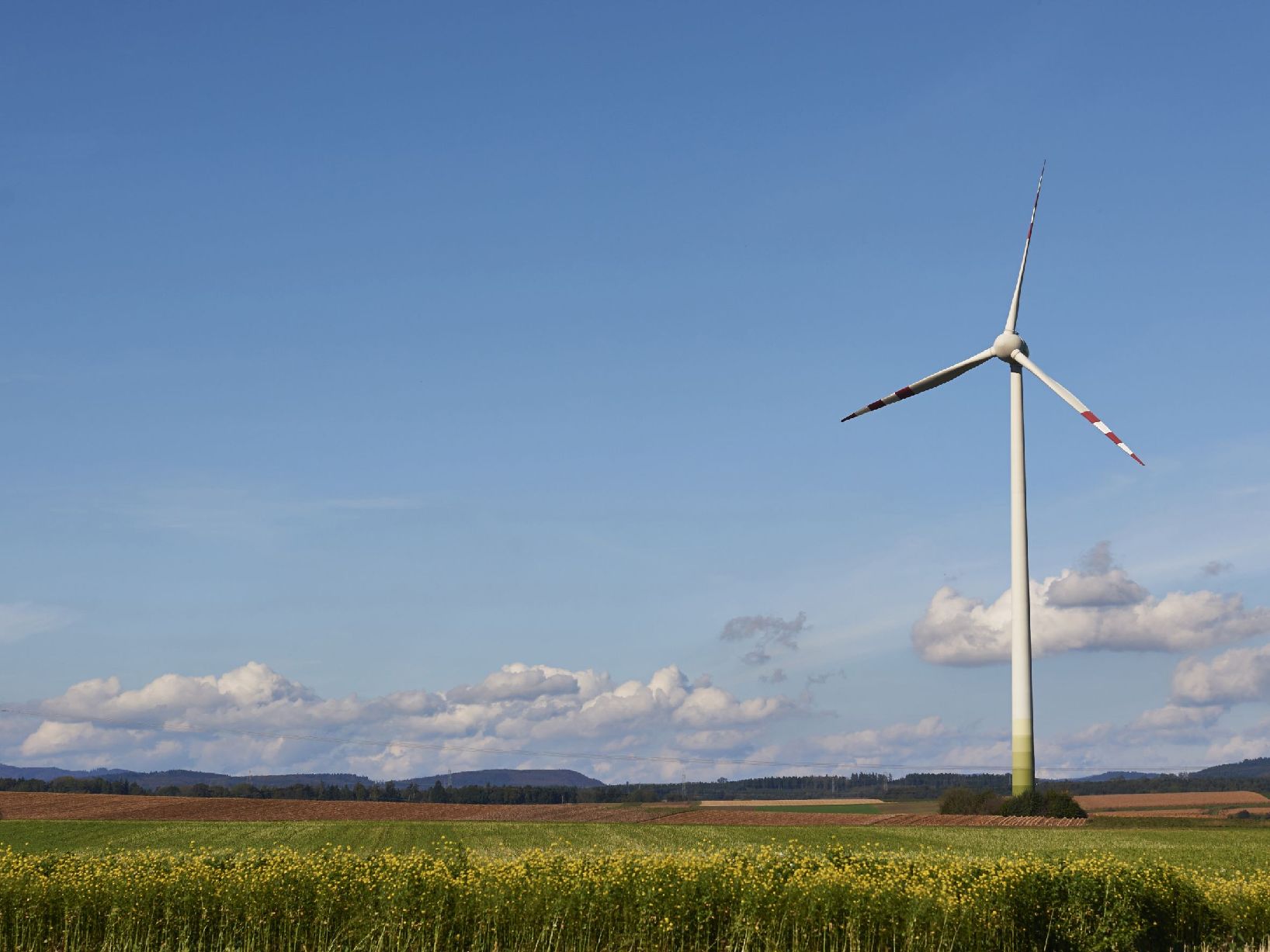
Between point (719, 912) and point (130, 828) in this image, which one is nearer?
point (719, 912)

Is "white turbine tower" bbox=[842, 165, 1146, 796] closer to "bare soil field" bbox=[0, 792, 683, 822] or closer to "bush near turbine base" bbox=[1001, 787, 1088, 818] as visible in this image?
"bush near turbine base" bbox=[1001, 787, 1088, 818]

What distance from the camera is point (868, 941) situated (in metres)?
25.3

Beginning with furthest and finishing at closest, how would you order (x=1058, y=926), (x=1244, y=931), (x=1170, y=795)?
(x=1170, y=795) < (x=1244, y=931) < (x=1058, y=926)

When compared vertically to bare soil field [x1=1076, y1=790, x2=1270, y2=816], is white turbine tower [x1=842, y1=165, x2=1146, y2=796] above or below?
above

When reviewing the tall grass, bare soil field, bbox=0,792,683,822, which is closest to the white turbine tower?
bare soil field, bbox=0,792,683,822

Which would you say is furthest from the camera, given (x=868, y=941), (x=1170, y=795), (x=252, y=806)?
(x=1170, y=795)

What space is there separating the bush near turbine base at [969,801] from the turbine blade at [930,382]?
34694mm

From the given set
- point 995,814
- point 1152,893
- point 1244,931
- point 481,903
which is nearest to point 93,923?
point 481,903

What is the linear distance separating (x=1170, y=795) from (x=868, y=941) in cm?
15135

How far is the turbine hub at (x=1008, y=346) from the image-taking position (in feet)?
298

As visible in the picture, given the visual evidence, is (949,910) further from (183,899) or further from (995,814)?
(995,814)

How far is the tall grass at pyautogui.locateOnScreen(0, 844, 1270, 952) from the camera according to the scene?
2539 cm

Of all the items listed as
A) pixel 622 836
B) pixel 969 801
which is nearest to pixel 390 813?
pixel 622 836

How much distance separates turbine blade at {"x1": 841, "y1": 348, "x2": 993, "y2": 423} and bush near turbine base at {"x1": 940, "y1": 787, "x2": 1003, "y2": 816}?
1366 inches
